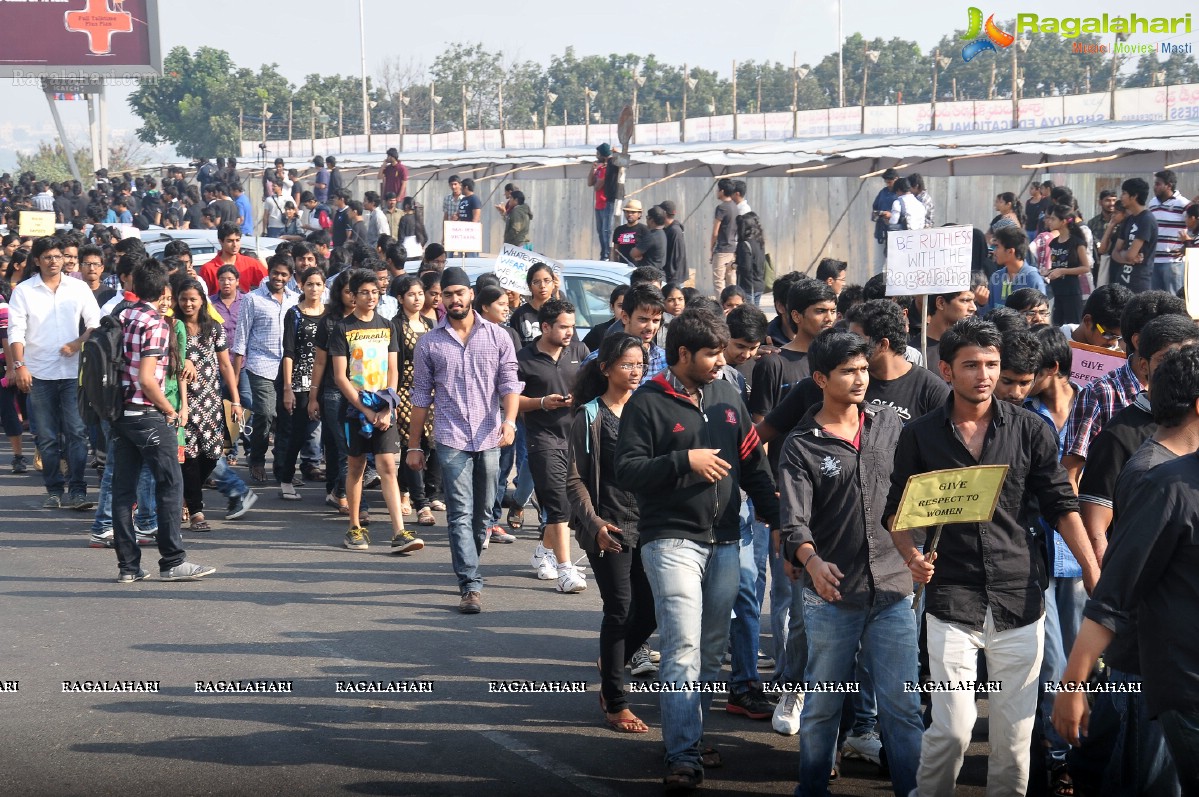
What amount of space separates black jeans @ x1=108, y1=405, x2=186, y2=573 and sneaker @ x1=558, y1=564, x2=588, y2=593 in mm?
2489

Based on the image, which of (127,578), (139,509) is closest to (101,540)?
(139,509)

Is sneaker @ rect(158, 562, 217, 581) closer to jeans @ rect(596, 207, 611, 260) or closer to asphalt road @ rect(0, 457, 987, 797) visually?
asphalt road @ rect(0, 457, 987, 797)

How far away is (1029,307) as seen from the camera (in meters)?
8.01

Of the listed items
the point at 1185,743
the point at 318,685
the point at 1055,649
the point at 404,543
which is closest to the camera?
the point at 1185,743

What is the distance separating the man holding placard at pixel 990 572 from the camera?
15.6ft

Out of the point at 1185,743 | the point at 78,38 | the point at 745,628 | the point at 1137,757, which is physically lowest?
the point at 745,628

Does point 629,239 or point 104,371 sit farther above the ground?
point 629,239

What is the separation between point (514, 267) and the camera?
39.1 feet

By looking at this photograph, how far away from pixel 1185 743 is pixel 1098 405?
76.9 inches

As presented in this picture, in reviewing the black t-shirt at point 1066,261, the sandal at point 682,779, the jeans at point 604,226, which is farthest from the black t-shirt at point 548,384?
the jeans at point 604,226

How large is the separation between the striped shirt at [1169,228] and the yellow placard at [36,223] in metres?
13.3

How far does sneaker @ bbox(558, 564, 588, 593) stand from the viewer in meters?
8.60

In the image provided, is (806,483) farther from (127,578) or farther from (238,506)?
(238,506)

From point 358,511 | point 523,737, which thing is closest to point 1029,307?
point 523,737
